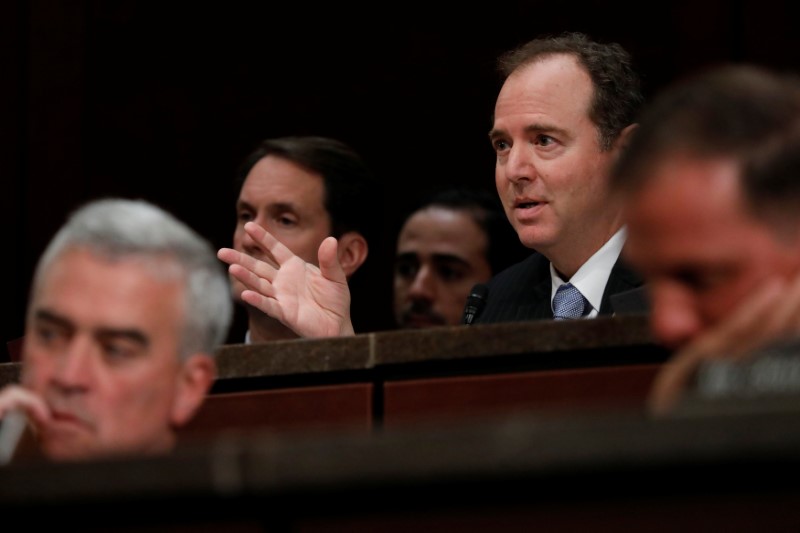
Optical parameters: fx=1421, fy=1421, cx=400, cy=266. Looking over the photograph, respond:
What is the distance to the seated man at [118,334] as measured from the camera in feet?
6.14

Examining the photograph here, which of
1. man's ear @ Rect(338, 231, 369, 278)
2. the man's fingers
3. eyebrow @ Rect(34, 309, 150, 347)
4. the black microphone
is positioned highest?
man's ear @ Rect(338, 231, 369, 278)

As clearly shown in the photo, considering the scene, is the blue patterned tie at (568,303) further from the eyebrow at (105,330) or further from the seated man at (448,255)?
the eyebrow at (105,330)

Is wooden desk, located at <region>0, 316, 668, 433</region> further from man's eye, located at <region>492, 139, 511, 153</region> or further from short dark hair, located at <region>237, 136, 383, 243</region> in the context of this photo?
short dark hair, located at <region>237, 136, 383, 243</region>

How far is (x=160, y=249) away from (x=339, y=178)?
2.36 metres

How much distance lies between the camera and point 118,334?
6.21 feet

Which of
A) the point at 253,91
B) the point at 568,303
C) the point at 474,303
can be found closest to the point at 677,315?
the point at 474,303

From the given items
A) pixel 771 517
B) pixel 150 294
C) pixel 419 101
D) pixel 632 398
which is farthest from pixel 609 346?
pixel 419 101

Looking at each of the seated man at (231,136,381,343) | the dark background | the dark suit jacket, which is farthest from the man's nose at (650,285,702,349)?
the dark background

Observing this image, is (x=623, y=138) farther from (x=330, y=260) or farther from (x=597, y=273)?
(x=330, y=260)

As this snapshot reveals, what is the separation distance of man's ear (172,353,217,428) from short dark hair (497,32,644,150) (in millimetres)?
1850

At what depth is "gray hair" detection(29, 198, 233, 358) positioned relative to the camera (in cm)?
197

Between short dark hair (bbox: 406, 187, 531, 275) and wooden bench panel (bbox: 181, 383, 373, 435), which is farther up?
short dark hair (bbox: 406, 187, 531, 275)

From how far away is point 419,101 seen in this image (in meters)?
5.31

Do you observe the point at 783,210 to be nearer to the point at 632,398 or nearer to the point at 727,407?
the point at 727,407
